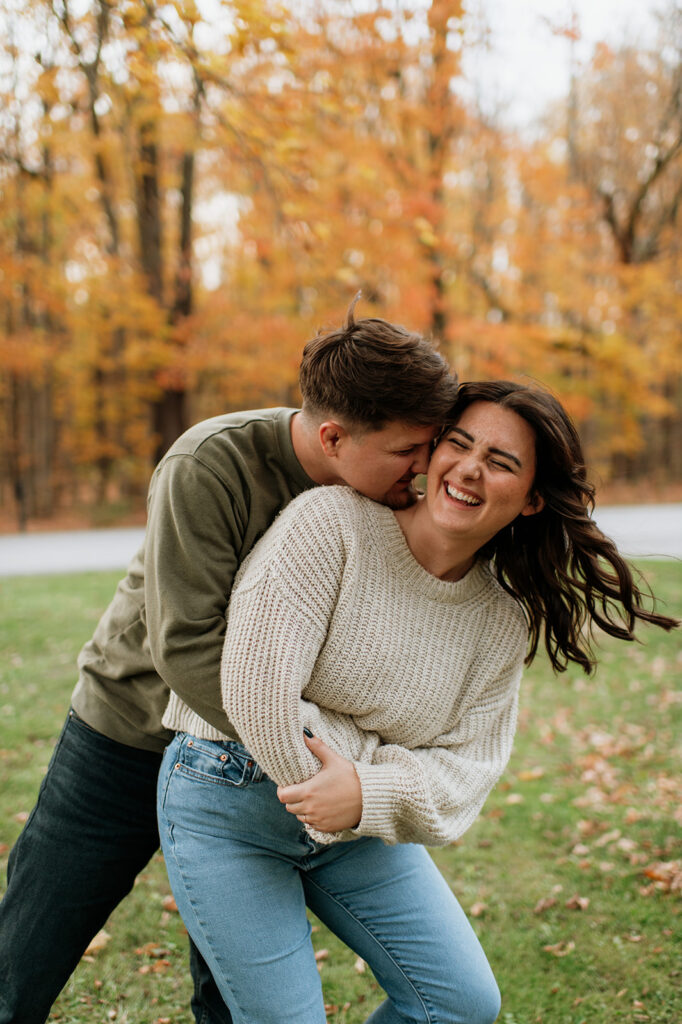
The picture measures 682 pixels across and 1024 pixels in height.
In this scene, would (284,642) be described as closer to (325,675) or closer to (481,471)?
(325,675)

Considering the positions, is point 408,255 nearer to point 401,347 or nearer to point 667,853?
point 667,853

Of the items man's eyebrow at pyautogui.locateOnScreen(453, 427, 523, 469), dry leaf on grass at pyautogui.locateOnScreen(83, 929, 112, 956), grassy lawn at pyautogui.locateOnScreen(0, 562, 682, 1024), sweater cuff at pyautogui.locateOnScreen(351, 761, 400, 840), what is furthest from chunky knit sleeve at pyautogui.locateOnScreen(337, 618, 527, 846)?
dry leaf on grass at pyautogui.locateOnScreen(83, 929, 112, 956)

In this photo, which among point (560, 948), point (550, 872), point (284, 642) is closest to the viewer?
point (284, 642)

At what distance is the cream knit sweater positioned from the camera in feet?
7.02

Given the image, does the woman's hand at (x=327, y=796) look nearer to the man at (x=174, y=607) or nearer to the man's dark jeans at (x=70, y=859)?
the man at (x=174, y=607)

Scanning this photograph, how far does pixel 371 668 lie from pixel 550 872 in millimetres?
3037

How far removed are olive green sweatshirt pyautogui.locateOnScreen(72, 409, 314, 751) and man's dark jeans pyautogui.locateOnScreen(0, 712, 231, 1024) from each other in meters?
0.10

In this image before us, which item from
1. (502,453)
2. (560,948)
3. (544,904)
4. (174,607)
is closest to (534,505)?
(502,453)

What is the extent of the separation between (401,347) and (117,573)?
10.4m

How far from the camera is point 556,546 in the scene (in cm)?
275

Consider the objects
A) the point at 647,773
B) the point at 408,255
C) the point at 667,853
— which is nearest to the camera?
the point at 667,853

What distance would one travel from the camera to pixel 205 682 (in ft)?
7.23

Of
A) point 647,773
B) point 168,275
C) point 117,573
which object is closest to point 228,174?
point 168,275

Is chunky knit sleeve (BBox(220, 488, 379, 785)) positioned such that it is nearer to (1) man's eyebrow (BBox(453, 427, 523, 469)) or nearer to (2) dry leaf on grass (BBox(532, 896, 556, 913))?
(1) man's eyebrow (BBox(453, 427, 523, 469))
